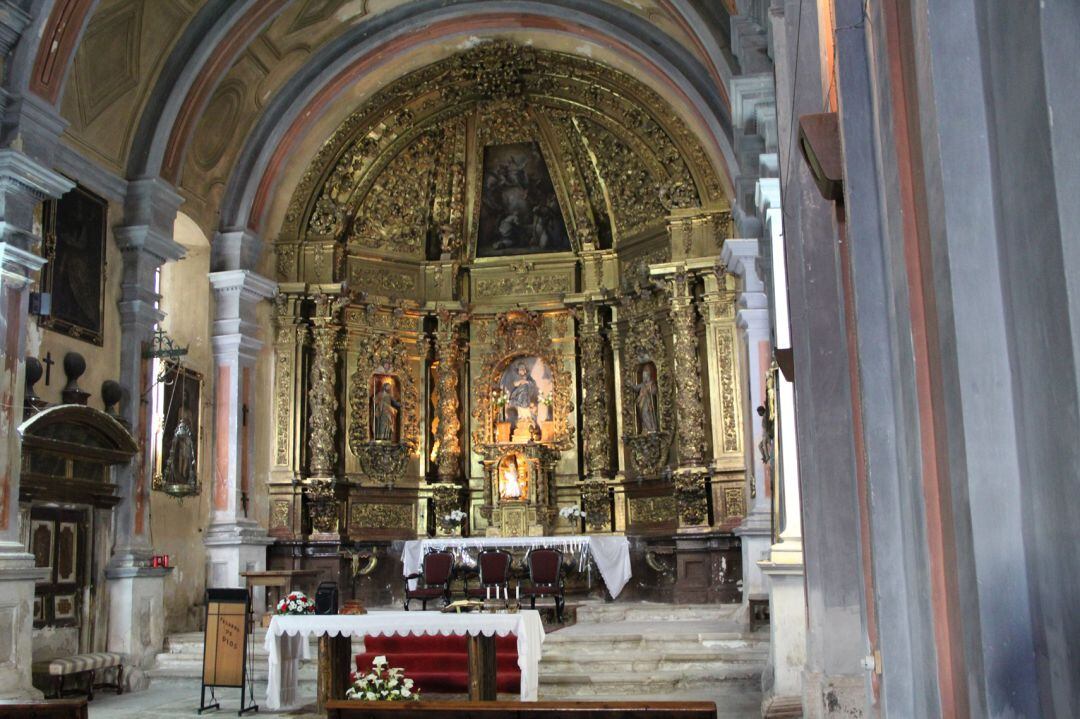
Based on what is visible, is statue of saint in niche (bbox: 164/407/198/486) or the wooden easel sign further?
statue of saint in niche (bbox: 164/407/198/486)

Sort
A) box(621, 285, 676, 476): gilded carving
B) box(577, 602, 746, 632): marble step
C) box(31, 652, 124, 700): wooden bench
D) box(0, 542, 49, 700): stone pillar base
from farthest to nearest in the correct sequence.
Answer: box(621, 285, 676, 476): gilded carving < box(577, 602, 746, 632): marble step < box(31, 652, 124, 700): wooden bench < box(0, 542, 49, 700): stone pillar base

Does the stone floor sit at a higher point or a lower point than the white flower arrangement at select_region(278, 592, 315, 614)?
lower

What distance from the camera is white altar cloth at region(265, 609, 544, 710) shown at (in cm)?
783

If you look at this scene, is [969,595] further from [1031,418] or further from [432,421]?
[432,421]

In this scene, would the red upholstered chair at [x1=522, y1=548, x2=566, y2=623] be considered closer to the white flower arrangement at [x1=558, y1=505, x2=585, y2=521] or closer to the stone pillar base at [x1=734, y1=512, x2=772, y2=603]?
the stone pillar base at [x1=734, y1=512, x2=772, y2=603]

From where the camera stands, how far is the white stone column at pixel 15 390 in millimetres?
8742

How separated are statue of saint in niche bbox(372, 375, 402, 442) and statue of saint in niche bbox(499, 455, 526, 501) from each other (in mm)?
1632

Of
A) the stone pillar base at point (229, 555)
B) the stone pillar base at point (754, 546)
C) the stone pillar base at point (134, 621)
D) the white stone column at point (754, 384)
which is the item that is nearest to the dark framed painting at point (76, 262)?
the stone pillar base at point (134, 621)

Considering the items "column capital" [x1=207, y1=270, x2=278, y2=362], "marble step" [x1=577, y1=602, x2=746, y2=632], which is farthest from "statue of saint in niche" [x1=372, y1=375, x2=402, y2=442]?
"marble step" [x1=577, y1=602, x2=746, y2=632]

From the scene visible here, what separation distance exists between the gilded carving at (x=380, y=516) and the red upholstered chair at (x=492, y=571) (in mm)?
2544

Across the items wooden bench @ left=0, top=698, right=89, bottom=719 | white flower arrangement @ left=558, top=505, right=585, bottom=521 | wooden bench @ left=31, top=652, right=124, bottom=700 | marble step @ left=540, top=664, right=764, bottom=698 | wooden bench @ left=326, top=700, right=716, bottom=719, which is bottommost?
marble step @ left=540, top=664, right=764, bottom=698

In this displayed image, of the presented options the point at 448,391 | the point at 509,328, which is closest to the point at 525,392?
the point at 509,328

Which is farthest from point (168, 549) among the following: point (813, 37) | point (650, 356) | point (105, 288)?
point (813, 37)

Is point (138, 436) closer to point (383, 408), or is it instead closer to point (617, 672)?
point (383, 408)
